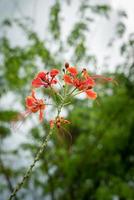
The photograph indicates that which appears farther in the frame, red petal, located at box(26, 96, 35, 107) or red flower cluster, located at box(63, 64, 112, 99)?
red petal, located at box(26, 96, 35, 107)

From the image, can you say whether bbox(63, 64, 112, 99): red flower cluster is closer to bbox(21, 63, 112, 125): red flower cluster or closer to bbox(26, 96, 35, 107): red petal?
bbox(21, 63, 112, 125): red flower cluster

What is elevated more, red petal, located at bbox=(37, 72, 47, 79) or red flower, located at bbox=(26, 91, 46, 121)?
red petal, located at bbox=(37, 72, 47, 79)

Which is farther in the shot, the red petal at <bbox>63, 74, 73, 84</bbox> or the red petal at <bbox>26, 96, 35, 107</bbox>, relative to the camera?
the red petal at <bbox>26, 96, 35, 107</bbox>

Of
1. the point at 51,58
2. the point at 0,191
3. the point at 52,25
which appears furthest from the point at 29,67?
the point at 0,191

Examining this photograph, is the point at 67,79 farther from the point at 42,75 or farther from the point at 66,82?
the point at 42,75

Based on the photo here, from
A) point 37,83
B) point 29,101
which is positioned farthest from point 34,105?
point 37,83

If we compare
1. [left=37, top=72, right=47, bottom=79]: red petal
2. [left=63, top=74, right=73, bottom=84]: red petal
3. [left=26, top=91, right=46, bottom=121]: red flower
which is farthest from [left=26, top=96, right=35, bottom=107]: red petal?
[left=63, top=74, right=73, bottom=84]: red petal

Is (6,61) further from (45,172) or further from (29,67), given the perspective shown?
(45,172)

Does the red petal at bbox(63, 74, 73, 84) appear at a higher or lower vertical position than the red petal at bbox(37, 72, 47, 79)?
lower

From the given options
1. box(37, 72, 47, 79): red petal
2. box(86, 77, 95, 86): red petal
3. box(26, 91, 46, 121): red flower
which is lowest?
box(26, 91, 46, 121): red flower

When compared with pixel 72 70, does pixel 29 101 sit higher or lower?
lower

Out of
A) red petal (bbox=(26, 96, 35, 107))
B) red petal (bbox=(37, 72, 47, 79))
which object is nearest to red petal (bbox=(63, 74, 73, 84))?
red petal (bbox=(37, 72, 47, 79))

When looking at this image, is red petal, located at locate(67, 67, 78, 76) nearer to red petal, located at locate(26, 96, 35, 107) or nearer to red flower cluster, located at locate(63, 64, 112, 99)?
red flower cluster, located at locate(63, 64, 112, 99)

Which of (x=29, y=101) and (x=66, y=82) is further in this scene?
(x=29, y=101)
